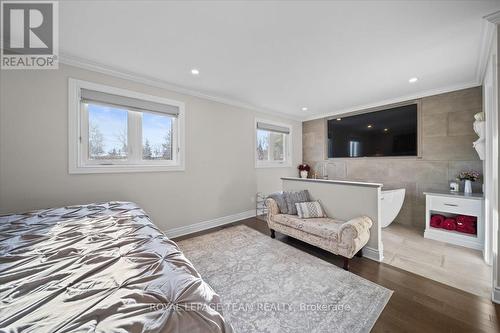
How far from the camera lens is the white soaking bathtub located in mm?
2803

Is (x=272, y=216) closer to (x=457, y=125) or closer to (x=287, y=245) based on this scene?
(x=287, y=245)

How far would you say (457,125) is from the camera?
3072 millimetres

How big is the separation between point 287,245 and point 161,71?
303 cm

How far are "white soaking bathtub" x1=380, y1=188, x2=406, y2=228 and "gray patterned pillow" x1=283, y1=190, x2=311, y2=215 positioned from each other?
1062mm

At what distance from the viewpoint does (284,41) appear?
1.99m

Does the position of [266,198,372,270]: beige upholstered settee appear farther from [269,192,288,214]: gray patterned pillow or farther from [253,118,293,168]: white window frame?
[253,118,293,168]: white window frame

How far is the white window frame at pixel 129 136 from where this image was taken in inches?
90.3

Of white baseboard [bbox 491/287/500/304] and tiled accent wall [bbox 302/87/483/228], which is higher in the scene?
tiled accent wall [bbox 302/87/483/228]

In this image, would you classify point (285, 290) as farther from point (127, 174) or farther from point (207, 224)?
point (127, 174)

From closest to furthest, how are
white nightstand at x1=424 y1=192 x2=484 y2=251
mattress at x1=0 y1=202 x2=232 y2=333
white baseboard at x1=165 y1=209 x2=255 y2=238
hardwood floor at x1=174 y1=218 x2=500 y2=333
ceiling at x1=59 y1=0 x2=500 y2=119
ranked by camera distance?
mattress at x1=0 y1=202 x2=232 y2=333
hardwood floor at x1=174 y1=218 x2=500 y2=333
ceiling at x1=59 y1=0 x2=500 y2=119
white nightstand at x1=424 y1=192 x2=484 y2=251
white baseboard at x1=165 y1=209 x2=255 y2=238

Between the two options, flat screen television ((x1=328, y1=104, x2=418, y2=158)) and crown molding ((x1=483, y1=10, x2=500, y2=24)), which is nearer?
crown molding ((x1=483, y1=10, x2=500, y2=24))

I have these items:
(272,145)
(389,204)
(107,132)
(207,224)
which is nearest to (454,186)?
(389,204)

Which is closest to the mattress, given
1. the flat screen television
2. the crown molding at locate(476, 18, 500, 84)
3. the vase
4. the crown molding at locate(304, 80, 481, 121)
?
the crown molding at locate(476, 18, 500, 84)

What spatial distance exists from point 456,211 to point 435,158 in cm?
99
